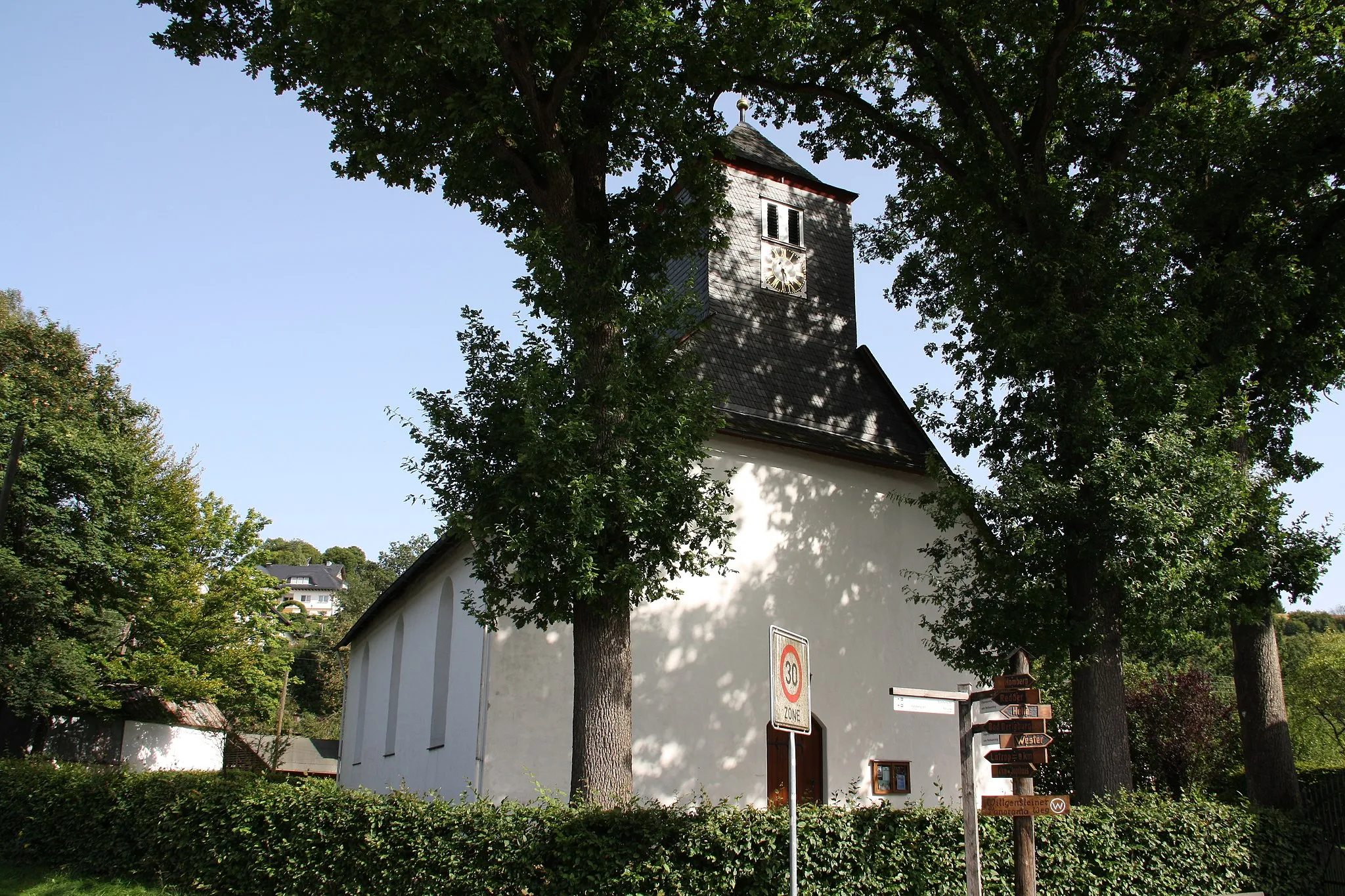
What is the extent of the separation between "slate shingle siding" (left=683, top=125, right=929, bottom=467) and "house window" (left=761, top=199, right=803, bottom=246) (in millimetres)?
110

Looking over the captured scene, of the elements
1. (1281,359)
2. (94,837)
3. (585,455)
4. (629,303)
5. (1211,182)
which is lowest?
(94,837)

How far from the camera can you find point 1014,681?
348 inches

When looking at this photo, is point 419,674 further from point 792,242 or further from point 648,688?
point 792,242

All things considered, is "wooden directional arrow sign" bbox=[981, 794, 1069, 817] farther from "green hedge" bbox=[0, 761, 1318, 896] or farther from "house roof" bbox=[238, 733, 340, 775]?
"house roof" bbox=[238, 733, 340, 775]

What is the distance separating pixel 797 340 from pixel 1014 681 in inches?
383

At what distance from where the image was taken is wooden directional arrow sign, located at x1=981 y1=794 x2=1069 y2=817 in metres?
8.74

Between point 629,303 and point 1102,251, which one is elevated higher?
point 1102,251

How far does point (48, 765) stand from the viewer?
17469mm

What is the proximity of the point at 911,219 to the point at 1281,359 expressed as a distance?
21.3 feet

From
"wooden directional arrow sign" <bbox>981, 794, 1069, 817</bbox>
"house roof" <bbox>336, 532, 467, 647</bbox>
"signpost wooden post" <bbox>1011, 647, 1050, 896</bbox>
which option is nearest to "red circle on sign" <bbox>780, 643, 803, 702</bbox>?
"signpost wooden post" <bbox>1011, 647, 1050, 896</bbox>

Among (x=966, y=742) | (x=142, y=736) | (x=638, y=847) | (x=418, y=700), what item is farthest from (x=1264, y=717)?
(x=142, y=736)

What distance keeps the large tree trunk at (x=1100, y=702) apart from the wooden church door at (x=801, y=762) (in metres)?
3.70

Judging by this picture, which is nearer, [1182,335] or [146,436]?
[1182,335]

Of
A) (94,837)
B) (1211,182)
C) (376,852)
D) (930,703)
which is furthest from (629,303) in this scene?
(94,837)
